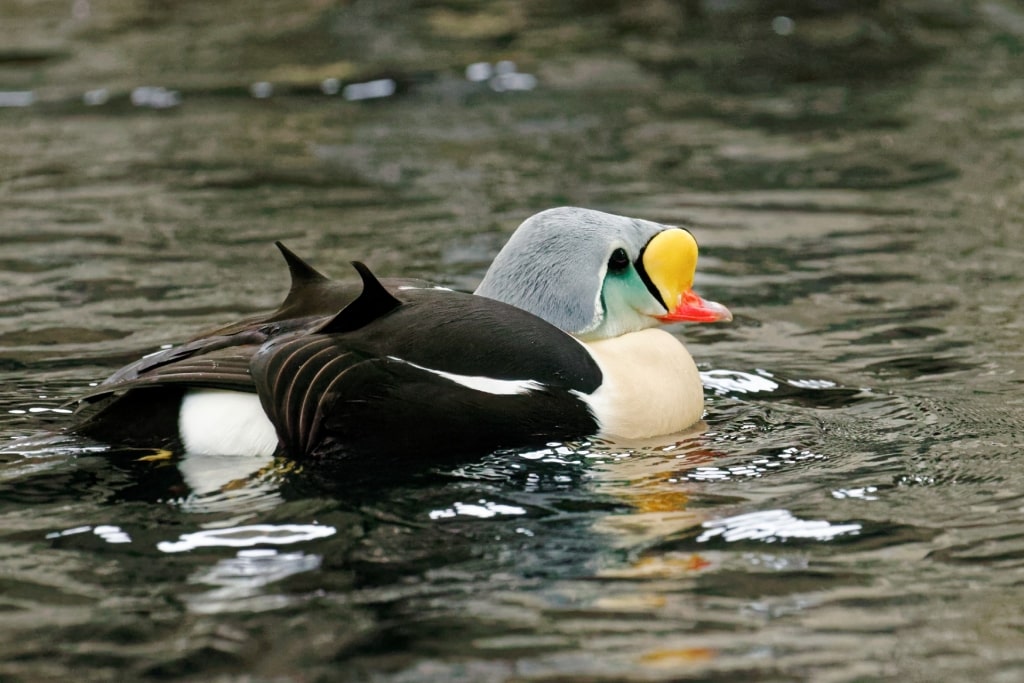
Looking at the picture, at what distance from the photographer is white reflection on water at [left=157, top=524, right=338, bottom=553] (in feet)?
12.3

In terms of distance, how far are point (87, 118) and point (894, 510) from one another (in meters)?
7.84

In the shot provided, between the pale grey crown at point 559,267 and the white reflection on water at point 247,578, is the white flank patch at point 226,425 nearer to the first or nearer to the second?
the white reflection on water at point 247,578

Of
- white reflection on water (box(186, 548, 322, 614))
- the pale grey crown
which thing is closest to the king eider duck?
the pale grey crown

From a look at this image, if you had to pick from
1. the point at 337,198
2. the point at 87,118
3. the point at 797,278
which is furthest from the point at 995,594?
the point at 87,118

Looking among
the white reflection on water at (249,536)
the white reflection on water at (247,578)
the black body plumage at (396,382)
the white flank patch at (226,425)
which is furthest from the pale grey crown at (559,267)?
the white reflection on water at (247,578)

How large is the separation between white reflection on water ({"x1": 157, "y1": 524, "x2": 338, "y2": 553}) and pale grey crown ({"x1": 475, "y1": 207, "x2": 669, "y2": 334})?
111 cm

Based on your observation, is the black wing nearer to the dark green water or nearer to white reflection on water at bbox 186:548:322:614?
the dark green water

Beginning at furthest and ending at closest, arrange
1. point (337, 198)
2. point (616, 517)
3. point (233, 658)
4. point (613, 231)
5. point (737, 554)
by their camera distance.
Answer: point (337, 198)
point (613, 231)
point (616, 517)
point (737, 554)
point (233, 658)

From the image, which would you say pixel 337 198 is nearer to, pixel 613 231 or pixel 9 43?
pixel 613 231

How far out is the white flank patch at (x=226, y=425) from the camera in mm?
4305

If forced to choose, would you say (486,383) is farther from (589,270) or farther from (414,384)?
(589,270)

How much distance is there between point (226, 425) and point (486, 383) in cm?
74

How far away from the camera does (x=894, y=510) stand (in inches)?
156

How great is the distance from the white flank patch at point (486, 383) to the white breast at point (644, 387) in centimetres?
24
